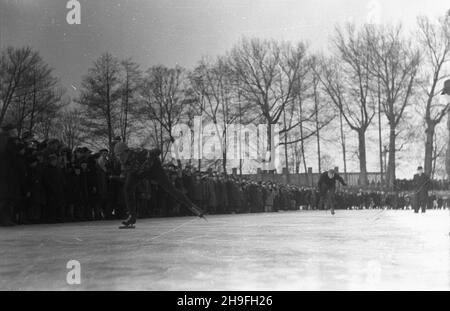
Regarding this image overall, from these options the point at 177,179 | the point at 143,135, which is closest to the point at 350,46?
the point at 143,135

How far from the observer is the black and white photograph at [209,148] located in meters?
5.71

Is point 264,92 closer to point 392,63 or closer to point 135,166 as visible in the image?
point 392,63

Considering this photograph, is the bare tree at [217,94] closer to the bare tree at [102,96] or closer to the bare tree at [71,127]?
the bare tree at [102,96]

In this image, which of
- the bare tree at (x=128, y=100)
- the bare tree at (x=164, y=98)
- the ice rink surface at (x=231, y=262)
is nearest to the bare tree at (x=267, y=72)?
the bare tree at (x=164, y=98)

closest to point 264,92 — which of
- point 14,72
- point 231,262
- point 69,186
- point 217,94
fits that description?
point 217,94

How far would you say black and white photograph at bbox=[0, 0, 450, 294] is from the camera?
18.7ft

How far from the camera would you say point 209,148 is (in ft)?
107

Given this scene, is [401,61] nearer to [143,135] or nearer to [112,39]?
[143,135]

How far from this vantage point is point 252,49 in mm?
36875

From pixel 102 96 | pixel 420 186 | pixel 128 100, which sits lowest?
pixel 420 186

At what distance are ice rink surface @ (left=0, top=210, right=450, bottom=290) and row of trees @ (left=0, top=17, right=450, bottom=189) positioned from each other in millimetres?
21595

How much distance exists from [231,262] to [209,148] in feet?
87.8

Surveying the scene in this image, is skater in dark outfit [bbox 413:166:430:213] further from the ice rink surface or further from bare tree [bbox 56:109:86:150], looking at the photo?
bare tree [bbox 56:109:86:150]

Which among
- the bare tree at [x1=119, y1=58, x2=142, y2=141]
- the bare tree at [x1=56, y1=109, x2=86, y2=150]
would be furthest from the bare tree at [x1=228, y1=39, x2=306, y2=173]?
the bare tree at [x1=56, y1=109, x2=86, y2=150]
